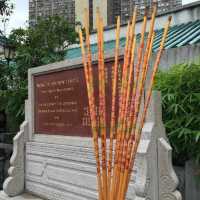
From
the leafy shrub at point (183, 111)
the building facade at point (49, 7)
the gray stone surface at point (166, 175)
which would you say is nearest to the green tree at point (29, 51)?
the building facade at point (49, 7)

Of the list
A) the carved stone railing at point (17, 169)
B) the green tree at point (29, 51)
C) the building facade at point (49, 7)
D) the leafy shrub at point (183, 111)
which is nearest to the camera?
the leafy shrub at point (183, 111)

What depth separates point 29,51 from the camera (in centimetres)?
809

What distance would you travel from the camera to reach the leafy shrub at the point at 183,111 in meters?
3.72

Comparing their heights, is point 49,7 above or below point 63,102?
above

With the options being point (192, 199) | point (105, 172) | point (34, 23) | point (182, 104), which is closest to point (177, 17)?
point (34, 23)

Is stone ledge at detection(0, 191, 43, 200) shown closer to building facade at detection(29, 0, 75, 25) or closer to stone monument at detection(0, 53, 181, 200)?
stone monument at detection(0, 53, 181, 200)

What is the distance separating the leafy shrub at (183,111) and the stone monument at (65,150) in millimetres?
571

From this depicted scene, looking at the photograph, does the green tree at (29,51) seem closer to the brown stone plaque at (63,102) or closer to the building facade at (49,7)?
the brown stone plaque at (63,102)

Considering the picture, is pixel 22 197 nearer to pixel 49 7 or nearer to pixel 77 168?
pixel 77 168

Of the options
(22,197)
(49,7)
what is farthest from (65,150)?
(49,7)

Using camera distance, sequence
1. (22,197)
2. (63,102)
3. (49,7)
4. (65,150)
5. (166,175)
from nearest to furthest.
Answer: (166,175), (65,150), (63,102), (22,197), (49,7)

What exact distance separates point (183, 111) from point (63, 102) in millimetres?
1382

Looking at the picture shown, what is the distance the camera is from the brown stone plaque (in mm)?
4062

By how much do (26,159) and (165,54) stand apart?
11.3ft
